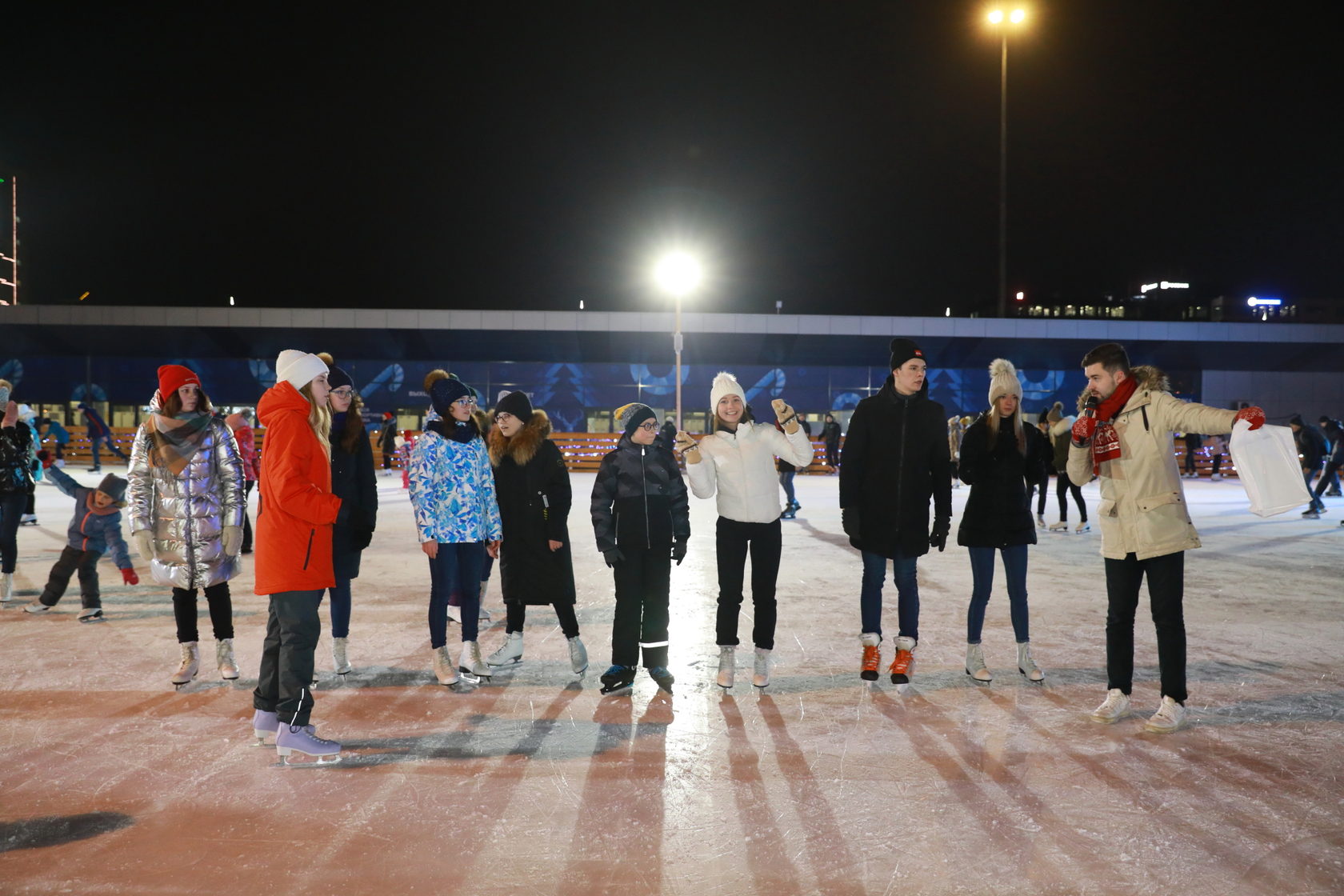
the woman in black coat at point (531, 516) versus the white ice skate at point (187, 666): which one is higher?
the woman in black coat at point (531, 516)

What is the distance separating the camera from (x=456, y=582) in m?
5.27

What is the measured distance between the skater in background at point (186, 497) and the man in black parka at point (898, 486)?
352 cm

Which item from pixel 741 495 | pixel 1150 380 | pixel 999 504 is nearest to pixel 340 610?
pixel 741 495

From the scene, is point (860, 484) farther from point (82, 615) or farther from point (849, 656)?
point (82, 615)

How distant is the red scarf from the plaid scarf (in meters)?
4.83

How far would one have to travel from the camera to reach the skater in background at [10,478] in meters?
7.36

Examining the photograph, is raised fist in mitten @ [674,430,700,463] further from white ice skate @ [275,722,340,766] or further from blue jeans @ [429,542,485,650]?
white ice skate @ [275,722,340,766]

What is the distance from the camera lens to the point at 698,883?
2766mm

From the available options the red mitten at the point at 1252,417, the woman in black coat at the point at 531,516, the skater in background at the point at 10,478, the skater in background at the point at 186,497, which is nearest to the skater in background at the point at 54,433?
the skater in background at the point at 10,478

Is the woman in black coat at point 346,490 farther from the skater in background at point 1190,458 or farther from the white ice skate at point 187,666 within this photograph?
the skater in background at point 1190,458

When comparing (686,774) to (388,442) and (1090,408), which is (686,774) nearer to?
(1090,408)

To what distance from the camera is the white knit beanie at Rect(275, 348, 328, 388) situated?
387 cm

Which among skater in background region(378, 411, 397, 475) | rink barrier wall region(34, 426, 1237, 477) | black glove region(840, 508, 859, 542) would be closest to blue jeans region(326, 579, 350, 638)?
black glove region(840, 508, 859, 542)

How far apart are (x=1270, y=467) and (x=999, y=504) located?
4.44ft
